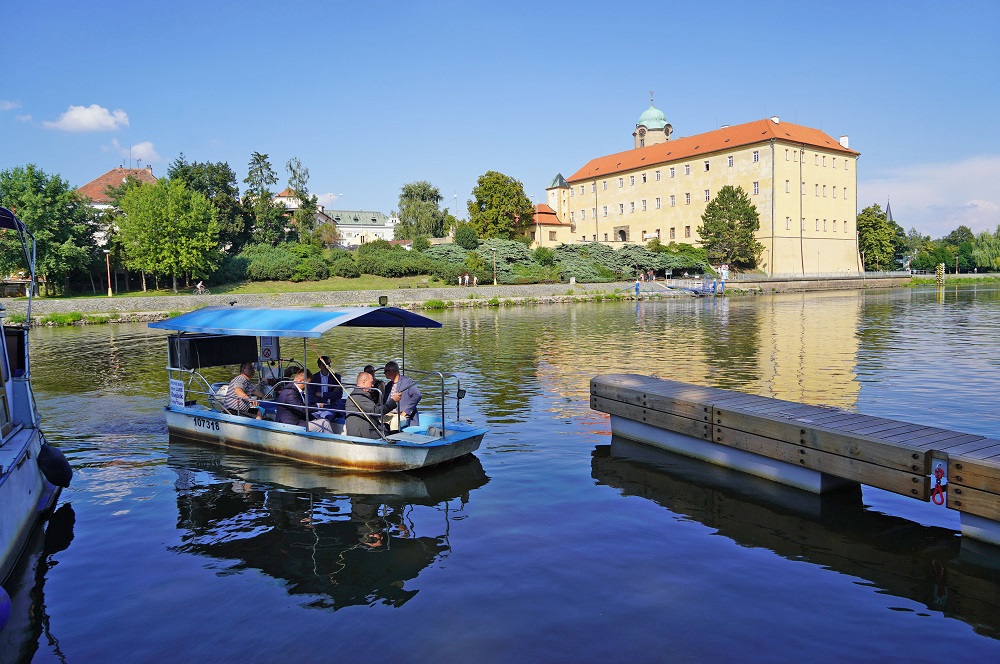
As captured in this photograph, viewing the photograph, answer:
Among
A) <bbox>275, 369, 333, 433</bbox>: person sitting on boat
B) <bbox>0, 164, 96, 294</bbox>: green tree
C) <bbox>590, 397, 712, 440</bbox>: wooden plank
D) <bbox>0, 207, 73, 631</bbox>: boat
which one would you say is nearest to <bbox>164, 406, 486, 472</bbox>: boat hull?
<bbox>275, 369, 333, 433</bbox>: person sitting on boat

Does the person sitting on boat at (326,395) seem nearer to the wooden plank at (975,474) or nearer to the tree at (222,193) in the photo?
the wooden plank at (975,474)

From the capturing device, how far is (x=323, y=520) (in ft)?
36.4

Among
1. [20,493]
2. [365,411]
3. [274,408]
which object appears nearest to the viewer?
[20,493]

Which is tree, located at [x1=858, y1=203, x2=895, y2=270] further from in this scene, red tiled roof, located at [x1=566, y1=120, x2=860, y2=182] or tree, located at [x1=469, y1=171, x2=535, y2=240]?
tree, located at [x1=469, y1=171, x2=535, y2=240]

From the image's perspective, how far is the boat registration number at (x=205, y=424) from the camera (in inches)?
623

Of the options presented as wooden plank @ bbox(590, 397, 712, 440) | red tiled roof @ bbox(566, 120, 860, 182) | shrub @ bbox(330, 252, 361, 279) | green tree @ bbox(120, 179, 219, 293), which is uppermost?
red tiled roof @ bbox(566, 120, 860, 182)

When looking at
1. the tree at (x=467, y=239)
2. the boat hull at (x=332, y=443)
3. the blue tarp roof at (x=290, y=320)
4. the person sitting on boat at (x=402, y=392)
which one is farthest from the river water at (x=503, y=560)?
the tree at (x=467, y=239)

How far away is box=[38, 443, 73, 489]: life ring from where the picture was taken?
1212cm

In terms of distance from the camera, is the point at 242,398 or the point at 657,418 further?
the point at 242,398

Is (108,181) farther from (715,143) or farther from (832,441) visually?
(832,441)

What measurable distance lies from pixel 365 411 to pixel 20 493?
552 centimetres

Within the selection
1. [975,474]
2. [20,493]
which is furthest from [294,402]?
[975,474]

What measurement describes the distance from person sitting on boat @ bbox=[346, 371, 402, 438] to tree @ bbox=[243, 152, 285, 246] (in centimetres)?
7839

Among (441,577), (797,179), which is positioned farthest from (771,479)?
(797,179)
